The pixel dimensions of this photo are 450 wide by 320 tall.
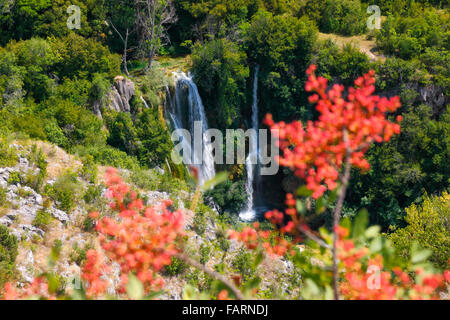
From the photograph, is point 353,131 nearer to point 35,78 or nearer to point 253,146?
point 35,78

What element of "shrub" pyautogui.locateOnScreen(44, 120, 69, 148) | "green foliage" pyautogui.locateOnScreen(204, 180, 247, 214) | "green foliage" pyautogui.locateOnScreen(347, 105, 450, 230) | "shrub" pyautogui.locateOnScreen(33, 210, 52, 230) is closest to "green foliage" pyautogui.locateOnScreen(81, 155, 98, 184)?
"shrub" pyautogui.locateOnScreen(44, 120, 69, 148)

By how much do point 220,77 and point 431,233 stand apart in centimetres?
1331

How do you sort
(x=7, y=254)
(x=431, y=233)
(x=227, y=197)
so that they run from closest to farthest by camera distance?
1. (x=7, y=254)
2. (x=431, y=233)
3. (x=227, y=197)

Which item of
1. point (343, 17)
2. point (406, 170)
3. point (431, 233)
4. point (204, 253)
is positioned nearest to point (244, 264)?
point (204, 253)

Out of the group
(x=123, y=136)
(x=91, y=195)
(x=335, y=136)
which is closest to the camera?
(x=335, y=136)

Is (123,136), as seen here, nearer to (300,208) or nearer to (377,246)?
(300,208)

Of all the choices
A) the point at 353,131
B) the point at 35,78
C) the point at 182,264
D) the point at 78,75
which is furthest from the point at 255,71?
the point at 353,131

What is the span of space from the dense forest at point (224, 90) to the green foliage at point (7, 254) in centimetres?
203

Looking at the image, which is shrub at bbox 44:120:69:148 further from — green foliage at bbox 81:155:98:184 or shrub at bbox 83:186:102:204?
shrub at bbox 83:186:102:204

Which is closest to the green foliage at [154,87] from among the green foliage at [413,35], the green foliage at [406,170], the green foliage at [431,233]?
the green foliage at [406,170]

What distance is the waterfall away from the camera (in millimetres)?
21219

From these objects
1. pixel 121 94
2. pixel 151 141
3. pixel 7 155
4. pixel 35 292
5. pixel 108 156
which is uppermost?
pixel 35 292

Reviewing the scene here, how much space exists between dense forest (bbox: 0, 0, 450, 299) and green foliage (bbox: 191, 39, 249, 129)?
0.22 ft

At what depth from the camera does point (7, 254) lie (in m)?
8.67
